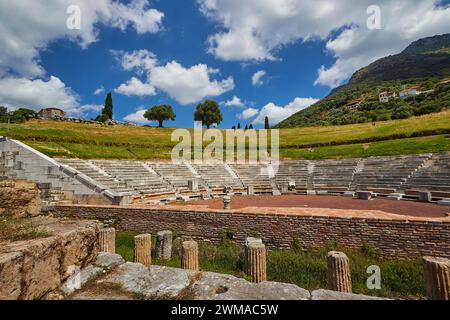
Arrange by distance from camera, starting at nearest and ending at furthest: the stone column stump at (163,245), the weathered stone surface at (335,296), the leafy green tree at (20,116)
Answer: the weathered stone surface at (335,296) → the stone column stump at (163,245) → the leafy green tree at (20,116)

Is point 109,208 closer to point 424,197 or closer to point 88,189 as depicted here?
point 88,189

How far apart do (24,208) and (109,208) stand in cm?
361

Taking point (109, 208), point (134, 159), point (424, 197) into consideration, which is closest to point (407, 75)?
point (424, 197)

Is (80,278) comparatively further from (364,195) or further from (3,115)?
(3,115)

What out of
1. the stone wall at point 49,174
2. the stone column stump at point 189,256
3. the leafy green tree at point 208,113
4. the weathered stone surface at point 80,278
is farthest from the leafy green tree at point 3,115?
the weathered stone surface at point 80,278

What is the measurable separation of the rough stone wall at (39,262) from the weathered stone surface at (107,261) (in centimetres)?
14

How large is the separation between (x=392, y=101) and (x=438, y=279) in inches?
3174

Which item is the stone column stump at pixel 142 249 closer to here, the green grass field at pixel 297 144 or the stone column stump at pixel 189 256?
the stone column stump at pixel 189 256

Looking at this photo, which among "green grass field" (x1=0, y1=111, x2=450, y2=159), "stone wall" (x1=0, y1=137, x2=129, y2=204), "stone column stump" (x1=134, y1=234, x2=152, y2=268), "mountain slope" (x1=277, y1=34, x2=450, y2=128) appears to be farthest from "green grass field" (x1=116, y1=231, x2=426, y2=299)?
"mountain slope" (x1=277, y1=34, x2=450, y2=128)

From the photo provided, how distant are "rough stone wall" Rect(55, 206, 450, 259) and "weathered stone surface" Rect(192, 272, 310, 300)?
572cm

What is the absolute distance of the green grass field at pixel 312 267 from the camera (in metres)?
5.84

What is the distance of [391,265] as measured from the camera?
6.64 meters

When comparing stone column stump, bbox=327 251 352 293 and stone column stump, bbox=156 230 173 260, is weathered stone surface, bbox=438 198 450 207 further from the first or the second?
stone column stump, bbox=156 230 173 260

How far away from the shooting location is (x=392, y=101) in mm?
67812
